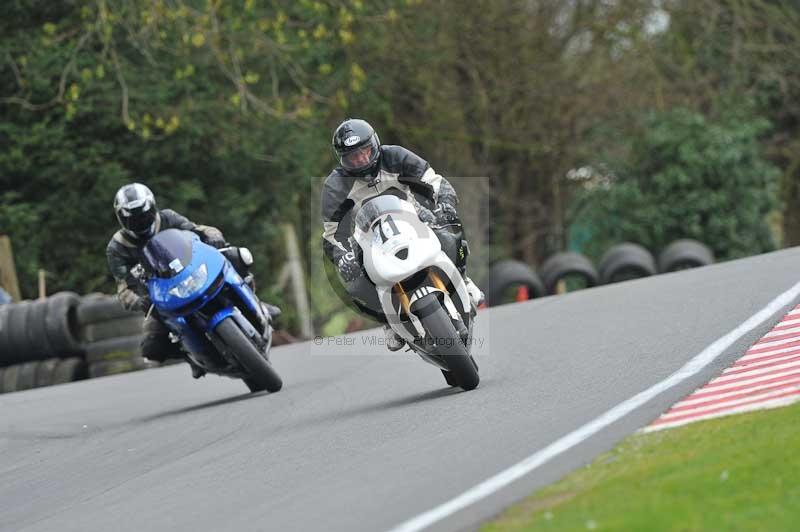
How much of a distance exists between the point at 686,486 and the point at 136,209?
6.48 metres

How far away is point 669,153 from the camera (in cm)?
3184

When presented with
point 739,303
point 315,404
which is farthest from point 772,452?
point 739,303

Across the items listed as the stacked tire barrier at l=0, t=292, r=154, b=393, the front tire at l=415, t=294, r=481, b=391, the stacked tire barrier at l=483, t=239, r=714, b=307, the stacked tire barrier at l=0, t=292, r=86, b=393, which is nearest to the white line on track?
the front tire at l=415, t=294, r=481, b=391

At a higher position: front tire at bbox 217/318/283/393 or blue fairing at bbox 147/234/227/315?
blue fairing at bbox 147/234/227/315

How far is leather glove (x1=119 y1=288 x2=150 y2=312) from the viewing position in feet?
39.3

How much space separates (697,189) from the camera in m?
31.7

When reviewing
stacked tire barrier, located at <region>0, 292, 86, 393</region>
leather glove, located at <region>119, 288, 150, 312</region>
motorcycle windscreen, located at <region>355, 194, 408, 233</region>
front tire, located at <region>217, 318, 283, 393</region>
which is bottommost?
stacked tire barrier, located at <region>0, 292, 86, 393</region>

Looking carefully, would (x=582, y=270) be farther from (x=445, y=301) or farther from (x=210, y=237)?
(x=445, y=301)

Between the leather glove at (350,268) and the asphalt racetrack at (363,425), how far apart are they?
2.84 ft

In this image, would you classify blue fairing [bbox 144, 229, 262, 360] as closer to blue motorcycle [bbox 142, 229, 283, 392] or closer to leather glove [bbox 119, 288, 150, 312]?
blue motorcycle [bbox 142, 229, 283, 392]

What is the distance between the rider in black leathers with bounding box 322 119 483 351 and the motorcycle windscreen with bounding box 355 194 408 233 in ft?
0.80

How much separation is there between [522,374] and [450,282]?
3.47 feet

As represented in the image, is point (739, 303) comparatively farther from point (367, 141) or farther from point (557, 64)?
point (557, 64)

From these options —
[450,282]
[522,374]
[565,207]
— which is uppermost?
[450,282]
